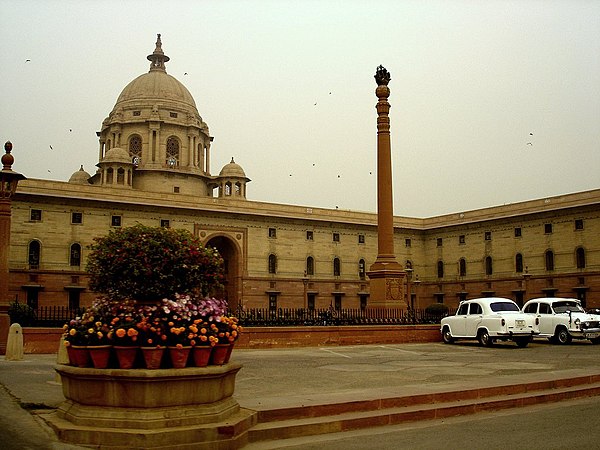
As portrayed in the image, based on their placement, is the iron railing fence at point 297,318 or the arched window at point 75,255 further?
the arched window at point 75,255

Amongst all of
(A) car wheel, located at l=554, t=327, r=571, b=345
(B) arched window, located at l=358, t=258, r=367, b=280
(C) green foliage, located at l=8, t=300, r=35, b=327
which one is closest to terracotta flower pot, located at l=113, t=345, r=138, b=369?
(C) green foliage, located at l=8, t=300, r=35, b=327

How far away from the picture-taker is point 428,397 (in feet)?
29.2

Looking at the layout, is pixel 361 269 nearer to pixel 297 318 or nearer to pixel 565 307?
pixel 297 318

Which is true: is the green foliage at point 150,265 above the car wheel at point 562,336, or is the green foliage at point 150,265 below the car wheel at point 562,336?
above

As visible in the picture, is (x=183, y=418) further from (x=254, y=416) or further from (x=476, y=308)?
(x=476, y=308)

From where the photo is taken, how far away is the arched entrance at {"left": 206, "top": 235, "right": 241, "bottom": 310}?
1914 inches

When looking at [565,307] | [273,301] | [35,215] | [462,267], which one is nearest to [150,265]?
[565,307]

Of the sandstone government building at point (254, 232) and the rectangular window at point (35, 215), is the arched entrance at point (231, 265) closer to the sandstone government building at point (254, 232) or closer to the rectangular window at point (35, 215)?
the sandstone government building at point (254, 232)

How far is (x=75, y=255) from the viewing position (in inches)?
1700

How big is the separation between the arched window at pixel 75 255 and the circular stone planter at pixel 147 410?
38.4 m

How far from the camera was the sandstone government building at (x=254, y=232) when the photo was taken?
42.6 m

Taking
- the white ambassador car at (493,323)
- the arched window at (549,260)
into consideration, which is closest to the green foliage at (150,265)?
the white ambassador car at (493,323)

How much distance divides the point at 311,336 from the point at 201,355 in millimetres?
14541

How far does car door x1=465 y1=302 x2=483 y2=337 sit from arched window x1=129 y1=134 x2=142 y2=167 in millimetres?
42051
